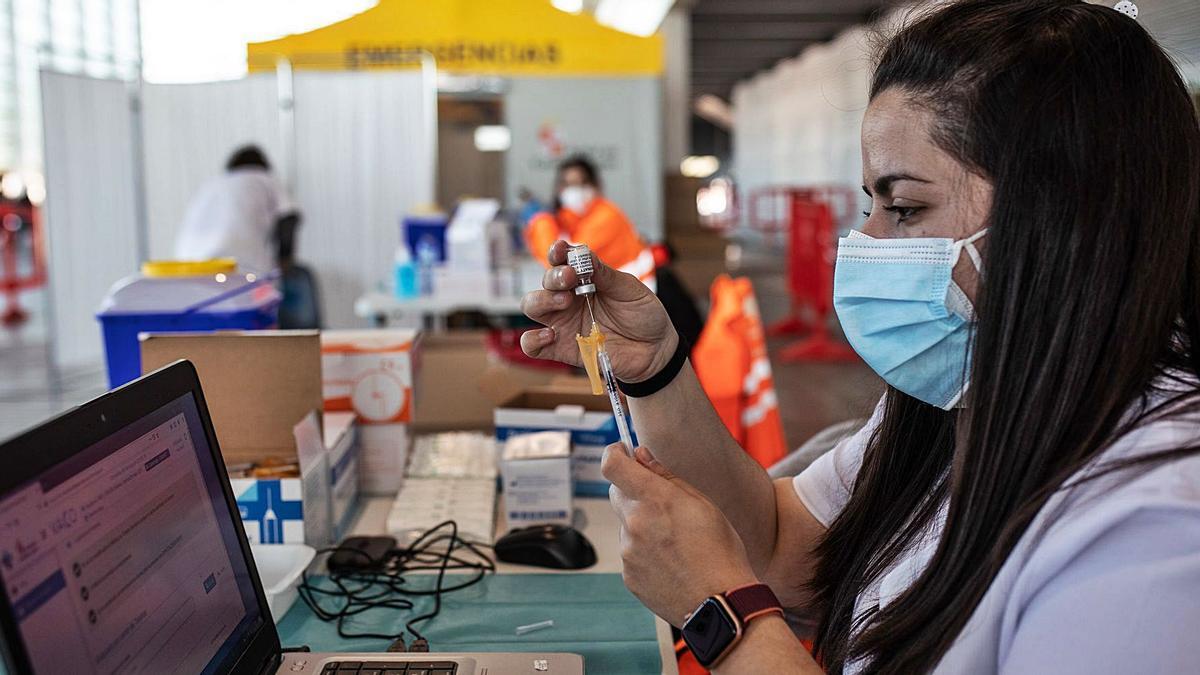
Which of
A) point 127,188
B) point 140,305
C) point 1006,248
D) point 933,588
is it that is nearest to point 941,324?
point 1006,248

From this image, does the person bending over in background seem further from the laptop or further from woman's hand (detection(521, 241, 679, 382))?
the laptop

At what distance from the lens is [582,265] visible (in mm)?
1165

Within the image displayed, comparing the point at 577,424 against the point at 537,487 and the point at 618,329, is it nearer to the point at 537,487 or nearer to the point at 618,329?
the point at 537,487

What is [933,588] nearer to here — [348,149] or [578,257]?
[578,257]

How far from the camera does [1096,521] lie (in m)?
0.71

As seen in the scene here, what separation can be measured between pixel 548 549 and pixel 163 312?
867 mm

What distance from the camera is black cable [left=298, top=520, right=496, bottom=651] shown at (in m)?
1.27

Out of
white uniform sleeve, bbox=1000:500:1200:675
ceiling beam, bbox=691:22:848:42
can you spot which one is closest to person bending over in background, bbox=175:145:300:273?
white uniform sleeve, bbox=1000:500:1200:675

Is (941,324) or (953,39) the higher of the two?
(953,39)

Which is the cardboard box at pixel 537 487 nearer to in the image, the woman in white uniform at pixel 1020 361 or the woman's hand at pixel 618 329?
the woman's hand at pixel 618 329

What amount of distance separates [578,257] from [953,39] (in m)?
0.47

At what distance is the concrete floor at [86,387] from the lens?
17.1 ft

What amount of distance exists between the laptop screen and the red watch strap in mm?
464

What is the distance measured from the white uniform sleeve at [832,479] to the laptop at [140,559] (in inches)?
15.7
